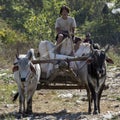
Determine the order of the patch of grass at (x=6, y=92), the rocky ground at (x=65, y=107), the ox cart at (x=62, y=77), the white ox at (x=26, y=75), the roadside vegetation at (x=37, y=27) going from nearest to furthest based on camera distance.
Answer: the white ox at (x=26, y=75) < the rocky ground at (x=65, y=107) < the ox cart at (x=62, y=77) < the patch of grass at (x=6, y=92) < the roadside vegetation at (x=37, y=27)

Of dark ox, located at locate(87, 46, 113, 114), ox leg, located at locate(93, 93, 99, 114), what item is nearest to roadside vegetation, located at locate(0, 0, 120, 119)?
ox leg, located at locate(93, 93, 99, 114)

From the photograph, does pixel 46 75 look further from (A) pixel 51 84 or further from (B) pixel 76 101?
(B) pixel 76 101

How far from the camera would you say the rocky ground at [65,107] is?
8.02m

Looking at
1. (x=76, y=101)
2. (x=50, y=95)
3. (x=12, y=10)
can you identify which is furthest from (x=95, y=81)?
(x=12, y=10)

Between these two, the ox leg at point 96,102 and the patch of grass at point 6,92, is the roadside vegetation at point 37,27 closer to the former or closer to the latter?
the patch of grass at point 6,92

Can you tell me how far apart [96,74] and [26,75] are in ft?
4.74

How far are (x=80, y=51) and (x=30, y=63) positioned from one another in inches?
59.6

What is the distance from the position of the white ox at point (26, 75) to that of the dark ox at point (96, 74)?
1085mm

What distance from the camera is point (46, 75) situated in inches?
352

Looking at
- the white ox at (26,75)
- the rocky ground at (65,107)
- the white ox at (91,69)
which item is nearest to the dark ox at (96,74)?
the white ox at (91,69)

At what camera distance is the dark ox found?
8.02 metres

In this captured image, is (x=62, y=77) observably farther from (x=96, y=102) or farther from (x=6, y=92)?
(x=6, y=92)

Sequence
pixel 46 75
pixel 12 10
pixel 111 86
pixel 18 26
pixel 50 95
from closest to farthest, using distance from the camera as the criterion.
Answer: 1. pixel 46 75
2. pixel 50 95
3. pixel 111 86
4. pixel 18 26
5. pixel 12 10

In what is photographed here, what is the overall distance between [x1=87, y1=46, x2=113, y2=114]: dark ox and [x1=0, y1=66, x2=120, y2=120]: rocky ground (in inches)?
15.3
